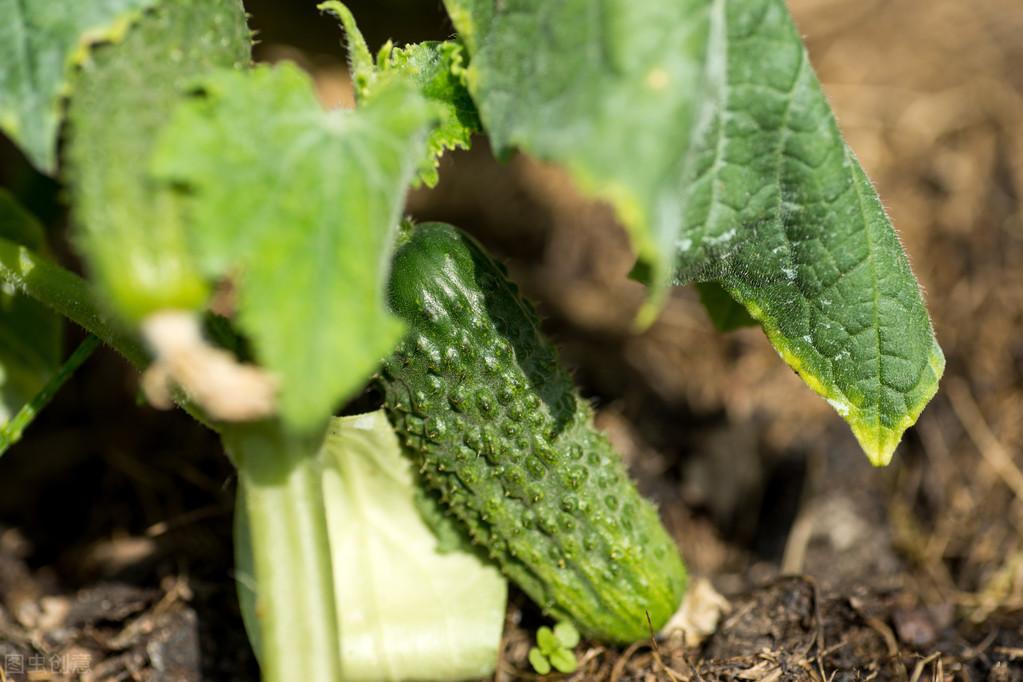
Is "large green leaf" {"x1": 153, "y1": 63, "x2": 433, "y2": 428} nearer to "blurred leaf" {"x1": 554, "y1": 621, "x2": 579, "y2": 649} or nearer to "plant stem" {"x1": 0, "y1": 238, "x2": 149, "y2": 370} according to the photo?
"plant stem" {"x1": 0, "y1": 238, "x2": 149, "y2": 370}

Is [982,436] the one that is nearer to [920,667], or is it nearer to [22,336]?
[920,667]

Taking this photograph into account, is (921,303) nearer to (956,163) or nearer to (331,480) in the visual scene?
(331,480)

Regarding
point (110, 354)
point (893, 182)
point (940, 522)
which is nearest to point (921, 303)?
point (940, 522)

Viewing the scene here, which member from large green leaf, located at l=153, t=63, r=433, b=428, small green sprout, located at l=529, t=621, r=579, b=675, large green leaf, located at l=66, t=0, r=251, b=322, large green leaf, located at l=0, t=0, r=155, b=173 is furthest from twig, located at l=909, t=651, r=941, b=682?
large green leaf, located at l=0, t=0, r=155, b=173

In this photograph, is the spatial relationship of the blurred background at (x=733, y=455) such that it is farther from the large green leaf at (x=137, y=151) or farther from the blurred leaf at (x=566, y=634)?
the large green leaf at (x=137, y=151)

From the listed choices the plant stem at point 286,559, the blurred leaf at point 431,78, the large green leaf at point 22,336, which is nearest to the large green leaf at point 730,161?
the blurred leaf at point 431,78
